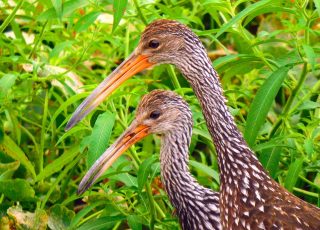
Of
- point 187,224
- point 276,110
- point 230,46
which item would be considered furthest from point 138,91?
point 230,46

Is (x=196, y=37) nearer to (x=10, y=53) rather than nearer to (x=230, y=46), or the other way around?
(x=10, y=53)

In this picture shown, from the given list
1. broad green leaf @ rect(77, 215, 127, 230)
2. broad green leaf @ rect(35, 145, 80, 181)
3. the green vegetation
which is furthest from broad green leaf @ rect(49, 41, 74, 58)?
broad green leaf @ rect(77, 215, 127, 230)

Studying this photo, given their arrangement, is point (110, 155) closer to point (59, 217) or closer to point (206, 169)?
point (206, 169)

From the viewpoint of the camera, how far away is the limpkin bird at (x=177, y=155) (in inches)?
210

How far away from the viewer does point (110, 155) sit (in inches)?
200

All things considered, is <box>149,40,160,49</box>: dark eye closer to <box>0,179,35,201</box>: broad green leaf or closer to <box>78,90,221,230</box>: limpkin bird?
<box>78,90,221,230</box>: limpkin bird

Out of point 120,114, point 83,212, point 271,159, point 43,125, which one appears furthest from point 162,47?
point 43,125

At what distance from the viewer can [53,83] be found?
236 inches

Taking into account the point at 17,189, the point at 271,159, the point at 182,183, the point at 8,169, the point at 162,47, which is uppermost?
the point at 162,47

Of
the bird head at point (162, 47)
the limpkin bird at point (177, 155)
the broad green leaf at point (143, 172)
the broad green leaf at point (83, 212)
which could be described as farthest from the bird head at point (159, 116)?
the broad green leaf at point (83, 212)

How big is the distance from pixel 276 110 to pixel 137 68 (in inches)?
86.5

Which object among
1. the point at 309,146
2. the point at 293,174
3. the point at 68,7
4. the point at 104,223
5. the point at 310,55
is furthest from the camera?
the point at 104,223

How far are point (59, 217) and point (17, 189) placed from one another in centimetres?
26

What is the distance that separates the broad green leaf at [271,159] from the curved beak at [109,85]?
0.70 m
